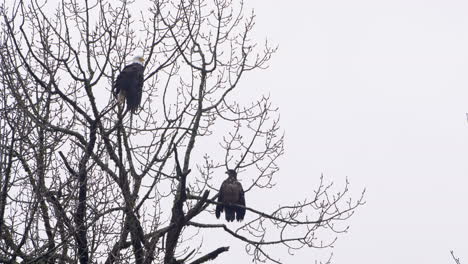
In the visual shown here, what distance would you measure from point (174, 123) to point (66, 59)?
1.79 metres

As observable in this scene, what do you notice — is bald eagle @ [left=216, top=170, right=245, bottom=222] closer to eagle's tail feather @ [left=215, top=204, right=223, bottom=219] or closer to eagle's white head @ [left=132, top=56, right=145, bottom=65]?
eagle's tail feather @ [left=215, top=204, right=223, bottom=219]

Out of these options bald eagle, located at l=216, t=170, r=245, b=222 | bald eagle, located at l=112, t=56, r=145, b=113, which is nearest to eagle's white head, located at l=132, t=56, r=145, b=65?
bald eagle, located at l=112, t=56, r=145, b=113

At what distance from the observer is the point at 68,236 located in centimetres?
693

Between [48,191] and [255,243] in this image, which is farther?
[255,243]

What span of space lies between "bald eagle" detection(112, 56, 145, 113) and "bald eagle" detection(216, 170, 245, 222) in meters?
1.88

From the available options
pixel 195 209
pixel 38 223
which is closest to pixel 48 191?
pixel 38 223

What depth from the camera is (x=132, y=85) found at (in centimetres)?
1003

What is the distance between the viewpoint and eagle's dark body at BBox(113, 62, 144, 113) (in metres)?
9.74

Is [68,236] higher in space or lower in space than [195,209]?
lower

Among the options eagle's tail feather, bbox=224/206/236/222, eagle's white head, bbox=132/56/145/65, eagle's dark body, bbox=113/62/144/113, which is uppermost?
eagle's white head, bbox=132/56/145/65

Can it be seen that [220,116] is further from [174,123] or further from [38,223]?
[38,223]

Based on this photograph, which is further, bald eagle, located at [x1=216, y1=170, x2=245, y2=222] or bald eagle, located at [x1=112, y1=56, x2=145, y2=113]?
bald eagle, located at [x1=216, y1=170, x2=245, y2=222]

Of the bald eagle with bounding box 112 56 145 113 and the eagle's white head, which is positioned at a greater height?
the eagle's white head

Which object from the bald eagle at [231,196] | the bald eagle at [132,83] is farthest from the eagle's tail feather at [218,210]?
the bald eagle at [132,83]
